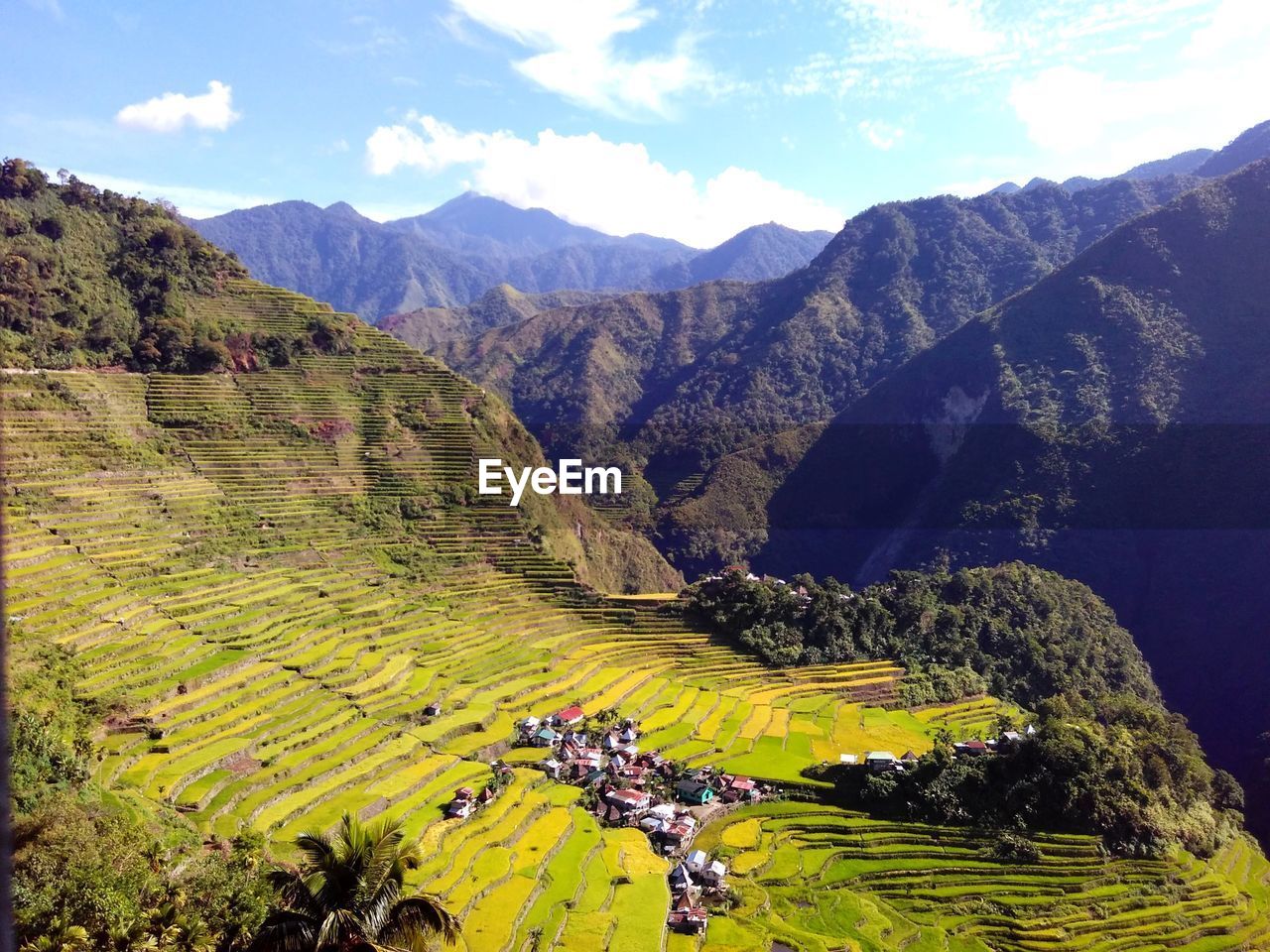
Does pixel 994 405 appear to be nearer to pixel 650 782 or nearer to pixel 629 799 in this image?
pixel 650 782

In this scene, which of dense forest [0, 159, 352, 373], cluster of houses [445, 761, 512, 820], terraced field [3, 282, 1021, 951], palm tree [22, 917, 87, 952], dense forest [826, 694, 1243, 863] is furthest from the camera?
dense forest [0, 159, 352, 373]

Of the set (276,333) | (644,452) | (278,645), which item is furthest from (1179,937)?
(644,452)

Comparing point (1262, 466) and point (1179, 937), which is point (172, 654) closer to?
point (1179, 937)

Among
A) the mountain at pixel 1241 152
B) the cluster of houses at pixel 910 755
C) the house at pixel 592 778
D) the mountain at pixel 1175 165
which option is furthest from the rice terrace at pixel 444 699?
the mountain at pixel 1175 165

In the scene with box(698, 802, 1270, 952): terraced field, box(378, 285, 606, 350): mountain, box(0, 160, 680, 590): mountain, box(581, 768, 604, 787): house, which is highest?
box(378, 285, 606, 350): mountain

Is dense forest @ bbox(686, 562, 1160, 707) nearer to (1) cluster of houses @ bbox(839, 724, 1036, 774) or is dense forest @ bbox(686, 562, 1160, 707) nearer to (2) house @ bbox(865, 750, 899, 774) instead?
(1) cluster of houses @ bbox(839, 724, 1036, 774)

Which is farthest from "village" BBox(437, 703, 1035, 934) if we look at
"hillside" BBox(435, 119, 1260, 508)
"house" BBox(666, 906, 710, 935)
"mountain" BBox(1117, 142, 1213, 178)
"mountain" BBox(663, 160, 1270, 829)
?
"mountain" BBox(1117, 142, 1213, 178)

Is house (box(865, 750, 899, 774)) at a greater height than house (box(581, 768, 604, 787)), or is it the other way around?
house (box(581, 768, 604, 787))

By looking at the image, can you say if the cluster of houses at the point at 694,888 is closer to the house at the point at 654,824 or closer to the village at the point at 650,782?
the village at the point at 650,782
